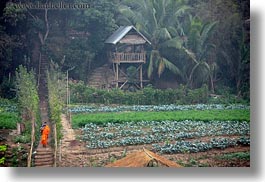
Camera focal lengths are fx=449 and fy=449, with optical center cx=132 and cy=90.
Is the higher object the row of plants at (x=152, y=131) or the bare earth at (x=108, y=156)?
the row of plants at (x=152, y=131)

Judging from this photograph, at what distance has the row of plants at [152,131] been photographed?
17.9 ft

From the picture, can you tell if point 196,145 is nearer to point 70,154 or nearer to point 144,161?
point 144,161

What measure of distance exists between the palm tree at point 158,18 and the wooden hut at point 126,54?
0.11 metres

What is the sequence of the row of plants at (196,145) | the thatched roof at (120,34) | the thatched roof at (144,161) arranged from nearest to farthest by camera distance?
the thatched roof at (144,161), the row of plants at (196,145), the thatched roof at (120,34)

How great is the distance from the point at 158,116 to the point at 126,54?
2.91 ft

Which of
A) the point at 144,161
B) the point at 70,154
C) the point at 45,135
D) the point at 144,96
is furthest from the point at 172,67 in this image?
the point at 45,135

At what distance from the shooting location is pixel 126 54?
572cm

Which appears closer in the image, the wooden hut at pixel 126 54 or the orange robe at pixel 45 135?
the orange robe at pixel 45 135

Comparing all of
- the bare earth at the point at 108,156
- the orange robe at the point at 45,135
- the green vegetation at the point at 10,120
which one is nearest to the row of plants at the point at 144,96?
the orange robe at the point at 45,135

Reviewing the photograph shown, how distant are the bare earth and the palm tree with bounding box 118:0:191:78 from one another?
1.05 meters

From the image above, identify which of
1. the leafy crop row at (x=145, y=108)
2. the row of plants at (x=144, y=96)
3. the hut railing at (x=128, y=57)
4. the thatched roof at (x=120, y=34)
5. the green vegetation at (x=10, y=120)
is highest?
the thatched roof at (x=120, y=34)

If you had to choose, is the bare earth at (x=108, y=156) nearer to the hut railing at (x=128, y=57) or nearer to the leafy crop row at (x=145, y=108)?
the leafy crop row at (x=145, y=108)

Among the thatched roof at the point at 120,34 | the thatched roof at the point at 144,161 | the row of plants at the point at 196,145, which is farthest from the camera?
the thatched roof at the point at 120,34

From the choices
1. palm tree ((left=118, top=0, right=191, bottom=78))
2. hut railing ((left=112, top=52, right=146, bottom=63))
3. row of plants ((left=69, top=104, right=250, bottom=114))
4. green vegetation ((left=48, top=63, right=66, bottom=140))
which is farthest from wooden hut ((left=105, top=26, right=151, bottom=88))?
green vegetation ((left=48, top=63, right=66, bottom=140))
